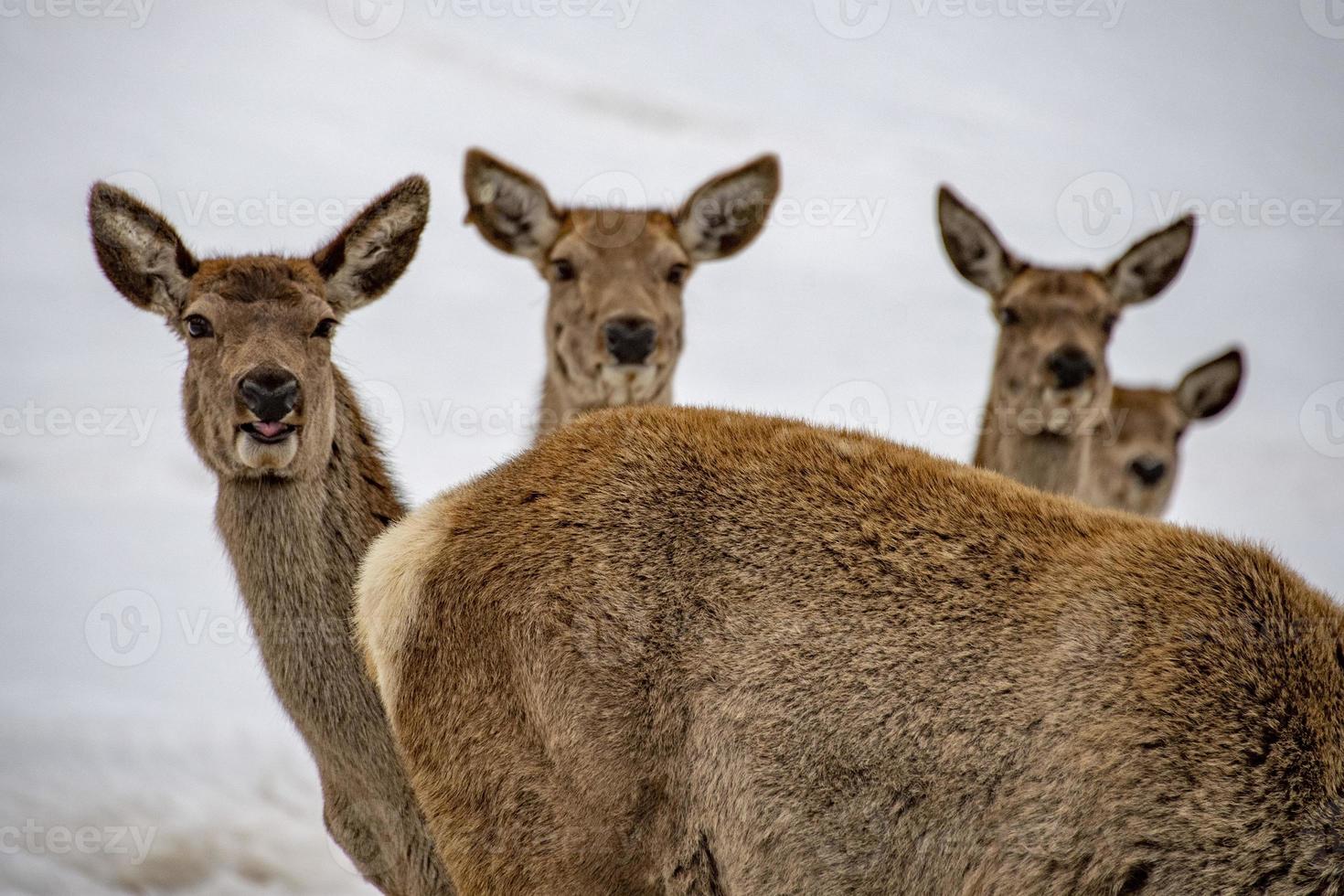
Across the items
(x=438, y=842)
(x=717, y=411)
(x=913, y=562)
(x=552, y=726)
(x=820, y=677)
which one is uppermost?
(x=717, y=411)

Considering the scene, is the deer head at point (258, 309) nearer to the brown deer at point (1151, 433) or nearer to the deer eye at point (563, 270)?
the deer eye at point (563, 270)

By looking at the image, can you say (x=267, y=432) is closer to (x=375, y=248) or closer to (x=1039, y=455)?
(x=375, y=248)

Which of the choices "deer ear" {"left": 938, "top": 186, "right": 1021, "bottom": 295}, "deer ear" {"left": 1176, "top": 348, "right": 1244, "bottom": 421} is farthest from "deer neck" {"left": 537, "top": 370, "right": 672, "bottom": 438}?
"deer ear" {"left": 1176, "top": 348, "right": 1244, "bottom": 421}

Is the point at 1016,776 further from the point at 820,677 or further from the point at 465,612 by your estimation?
the point at 465,612

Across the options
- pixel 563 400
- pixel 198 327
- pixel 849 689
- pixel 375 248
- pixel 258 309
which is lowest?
pixel 849 689

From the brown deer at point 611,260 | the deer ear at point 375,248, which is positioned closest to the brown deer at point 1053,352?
the brown deer at point 611,260

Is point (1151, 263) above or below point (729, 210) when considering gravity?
above

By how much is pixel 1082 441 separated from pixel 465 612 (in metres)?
6.27

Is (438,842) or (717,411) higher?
(717,411)

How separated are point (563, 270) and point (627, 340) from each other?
89cm

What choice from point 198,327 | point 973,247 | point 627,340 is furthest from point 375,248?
point 973,247

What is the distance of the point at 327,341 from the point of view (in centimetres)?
589

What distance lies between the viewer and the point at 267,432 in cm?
543

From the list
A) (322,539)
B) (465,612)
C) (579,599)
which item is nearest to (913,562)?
(579,599)
